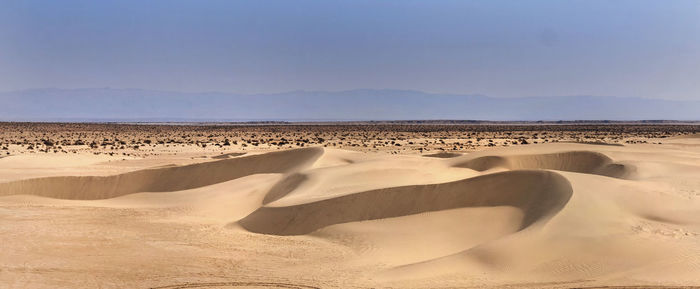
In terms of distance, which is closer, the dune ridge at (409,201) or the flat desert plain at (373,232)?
the flat desert plain at (373,232)

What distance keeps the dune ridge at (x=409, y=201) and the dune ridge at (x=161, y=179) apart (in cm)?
944

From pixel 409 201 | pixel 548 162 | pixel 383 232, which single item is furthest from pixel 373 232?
pixel 548 162

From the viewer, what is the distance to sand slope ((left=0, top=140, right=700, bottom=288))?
9.45 metres

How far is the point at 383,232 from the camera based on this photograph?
13164mm

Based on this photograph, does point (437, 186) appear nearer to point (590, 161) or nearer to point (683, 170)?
point (683, 170)

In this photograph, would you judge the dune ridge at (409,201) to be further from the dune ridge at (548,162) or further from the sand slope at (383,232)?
the dune ridge at (548,162)

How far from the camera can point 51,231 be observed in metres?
12.9

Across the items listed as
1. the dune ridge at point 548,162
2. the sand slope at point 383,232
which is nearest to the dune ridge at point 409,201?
the sand slope at point 383,232

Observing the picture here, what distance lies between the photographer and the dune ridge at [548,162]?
24578 mm

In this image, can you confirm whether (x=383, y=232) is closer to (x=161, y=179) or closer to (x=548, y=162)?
(x=161, y=179)

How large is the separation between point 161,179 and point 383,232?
1370 centimetres

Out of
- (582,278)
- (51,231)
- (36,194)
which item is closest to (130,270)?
(51,231)

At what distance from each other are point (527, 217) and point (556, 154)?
49.2 ft

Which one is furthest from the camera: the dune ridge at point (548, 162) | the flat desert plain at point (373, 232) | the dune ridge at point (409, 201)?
the dune ridge at point (548, 162)
